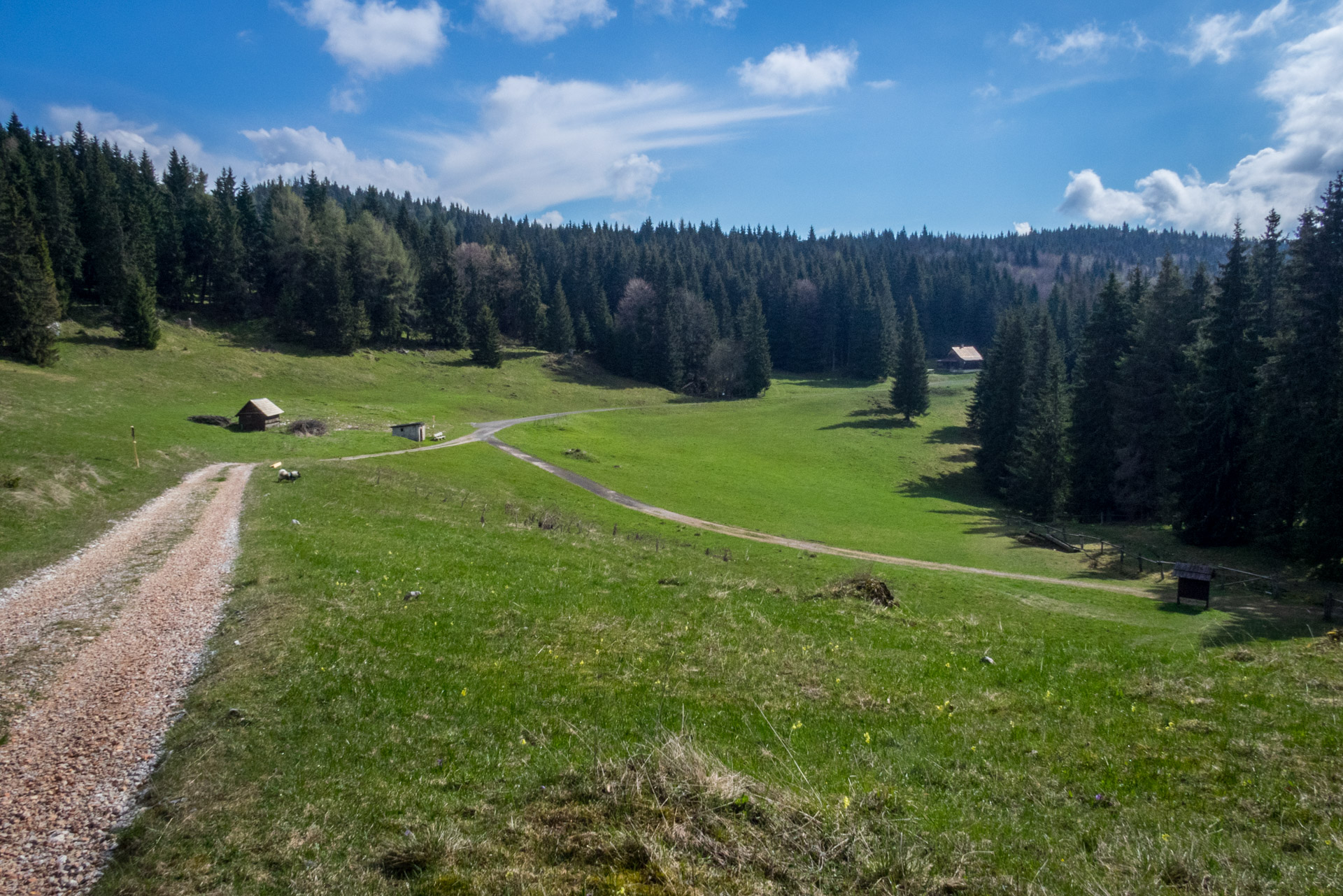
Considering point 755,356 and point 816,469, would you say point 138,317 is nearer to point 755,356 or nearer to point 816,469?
point 816,469

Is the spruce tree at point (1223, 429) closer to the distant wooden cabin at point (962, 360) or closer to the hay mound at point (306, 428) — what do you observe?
the hay mound at point (306, 428)

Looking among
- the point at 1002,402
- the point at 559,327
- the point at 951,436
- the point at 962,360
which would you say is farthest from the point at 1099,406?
the point at 962,360

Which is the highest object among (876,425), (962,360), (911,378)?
(962,360)

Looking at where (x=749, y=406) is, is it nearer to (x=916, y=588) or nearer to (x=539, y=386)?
(x=539, y=386)

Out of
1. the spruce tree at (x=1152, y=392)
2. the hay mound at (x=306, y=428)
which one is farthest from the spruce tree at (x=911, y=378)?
the hay mound at (x=306, y=428)

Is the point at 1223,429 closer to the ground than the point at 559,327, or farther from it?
closer to the ground

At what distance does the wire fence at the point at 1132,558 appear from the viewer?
100 feet

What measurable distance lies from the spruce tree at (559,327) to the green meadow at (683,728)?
293 ft

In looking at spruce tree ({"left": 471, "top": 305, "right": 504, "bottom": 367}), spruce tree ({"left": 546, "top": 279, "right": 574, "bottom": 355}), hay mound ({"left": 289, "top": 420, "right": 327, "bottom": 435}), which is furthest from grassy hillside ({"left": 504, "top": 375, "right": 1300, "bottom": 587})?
spruce tree ({"left": 546, "top": 279, "right": 574, "bottom": 355})

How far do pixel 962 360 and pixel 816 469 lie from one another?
96.9m

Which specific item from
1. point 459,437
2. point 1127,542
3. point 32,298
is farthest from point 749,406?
point 32,298

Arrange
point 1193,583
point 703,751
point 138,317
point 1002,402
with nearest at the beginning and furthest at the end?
point 703,751, point 1193,583, point 138,317, point 1002,402

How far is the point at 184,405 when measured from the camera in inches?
2314

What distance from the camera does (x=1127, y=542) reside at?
42500 millimetres
